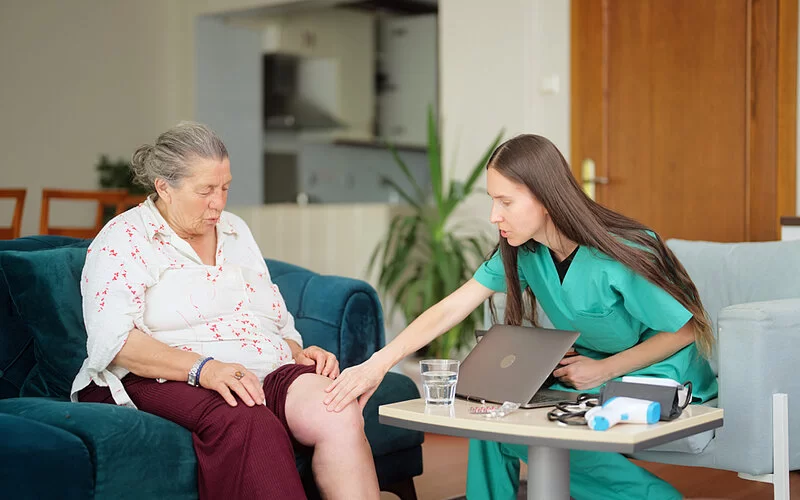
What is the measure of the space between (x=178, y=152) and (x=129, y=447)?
0.71 meters

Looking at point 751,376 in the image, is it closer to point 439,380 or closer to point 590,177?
point 439,380

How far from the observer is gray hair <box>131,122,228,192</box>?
2240 mm

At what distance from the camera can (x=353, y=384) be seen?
196 cm

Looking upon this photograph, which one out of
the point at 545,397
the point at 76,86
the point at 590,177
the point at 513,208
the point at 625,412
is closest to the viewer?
the point at 625,412

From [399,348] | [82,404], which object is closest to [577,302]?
[399,348]

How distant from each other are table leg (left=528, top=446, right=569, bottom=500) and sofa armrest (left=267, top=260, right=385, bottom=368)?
3.17ft

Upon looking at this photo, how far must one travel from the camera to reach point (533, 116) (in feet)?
15.1

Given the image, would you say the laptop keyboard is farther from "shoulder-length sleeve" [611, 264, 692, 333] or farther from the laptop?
"shoulder-length sleeve" [611, 264, 692, 333]

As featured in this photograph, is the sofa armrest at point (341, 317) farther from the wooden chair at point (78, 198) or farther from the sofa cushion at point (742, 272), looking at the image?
the wooden chair at point (78, 198)

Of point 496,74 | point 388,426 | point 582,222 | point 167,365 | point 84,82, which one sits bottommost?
point 388,426

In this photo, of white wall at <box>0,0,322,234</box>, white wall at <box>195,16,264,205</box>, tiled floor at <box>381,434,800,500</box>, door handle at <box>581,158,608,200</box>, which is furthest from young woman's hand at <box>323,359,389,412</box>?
white wall at <box>195,16,264,205</box>

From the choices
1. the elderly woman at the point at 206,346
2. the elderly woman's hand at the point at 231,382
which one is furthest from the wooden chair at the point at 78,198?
the elderly woman's hand at the point at 231,382

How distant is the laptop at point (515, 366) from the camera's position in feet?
5.86

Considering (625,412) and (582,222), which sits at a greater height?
(582,222)
